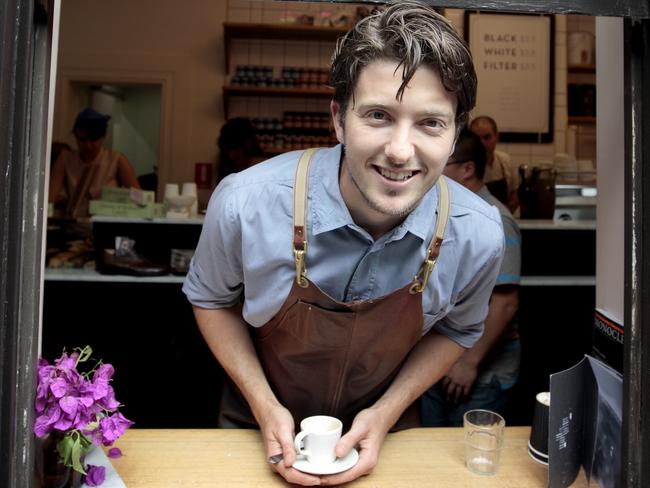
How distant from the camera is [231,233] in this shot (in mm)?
1268

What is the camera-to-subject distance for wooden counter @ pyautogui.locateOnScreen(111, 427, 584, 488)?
112 centimetres

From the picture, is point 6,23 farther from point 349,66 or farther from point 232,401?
point 232,401

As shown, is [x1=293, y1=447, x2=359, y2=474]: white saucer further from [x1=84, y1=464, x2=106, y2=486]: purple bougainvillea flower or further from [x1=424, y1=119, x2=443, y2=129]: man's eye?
[x1=424, y1=119, x2=443, y2=129]: man's eye

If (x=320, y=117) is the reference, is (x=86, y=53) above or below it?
above

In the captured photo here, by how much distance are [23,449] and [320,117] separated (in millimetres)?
4259

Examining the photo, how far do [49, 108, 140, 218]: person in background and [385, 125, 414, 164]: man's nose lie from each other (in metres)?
3.31

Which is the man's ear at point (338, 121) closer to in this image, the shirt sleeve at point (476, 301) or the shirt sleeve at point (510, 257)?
the shirt sleeve at point (476, 301)

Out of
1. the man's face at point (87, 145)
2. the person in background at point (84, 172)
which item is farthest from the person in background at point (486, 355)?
the man's face at point (87, 145)

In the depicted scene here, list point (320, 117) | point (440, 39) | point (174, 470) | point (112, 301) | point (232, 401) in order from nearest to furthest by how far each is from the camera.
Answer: point (440, 39) → point (174, 470) → point (232, 401) → point (112, 301) → point (320, 117)

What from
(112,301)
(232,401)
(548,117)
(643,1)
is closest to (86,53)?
(112,301)

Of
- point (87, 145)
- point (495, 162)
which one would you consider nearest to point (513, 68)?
point (495, 162)

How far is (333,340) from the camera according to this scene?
133 centimetres

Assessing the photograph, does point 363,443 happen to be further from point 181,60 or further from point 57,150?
point 181,60

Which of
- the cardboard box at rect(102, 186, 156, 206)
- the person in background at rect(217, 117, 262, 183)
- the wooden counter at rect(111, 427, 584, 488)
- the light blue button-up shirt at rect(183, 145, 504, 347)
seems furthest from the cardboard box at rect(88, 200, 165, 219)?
the wooden counter at rect(111, 427, 584, 488)
